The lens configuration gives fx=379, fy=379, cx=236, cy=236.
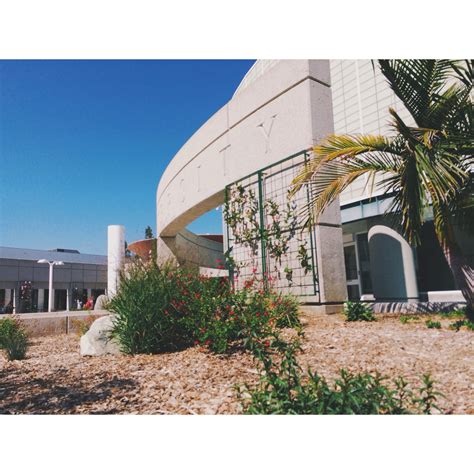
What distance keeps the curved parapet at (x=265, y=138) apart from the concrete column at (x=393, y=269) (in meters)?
3.64

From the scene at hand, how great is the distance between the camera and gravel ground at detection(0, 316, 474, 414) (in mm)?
2734

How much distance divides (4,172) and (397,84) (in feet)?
15.3

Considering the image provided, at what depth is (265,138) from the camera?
6.68 m

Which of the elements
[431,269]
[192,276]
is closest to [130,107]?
[192,276]

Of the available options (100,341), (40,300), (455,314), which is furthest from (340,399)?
(40,300)

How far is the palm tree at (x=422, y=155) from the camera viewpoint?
4.02 m

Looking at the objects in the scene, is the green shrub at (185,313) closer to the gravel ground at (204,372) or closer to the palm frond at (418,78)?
the gravel ground at (204,372)

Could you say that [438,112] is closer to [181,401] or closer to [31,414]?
[181,401]

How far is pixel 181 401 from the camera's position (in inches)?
108

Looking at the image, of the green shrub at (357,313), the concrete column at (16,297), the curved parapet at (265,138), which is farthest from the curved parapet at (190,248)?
the concrete column at (16,297)

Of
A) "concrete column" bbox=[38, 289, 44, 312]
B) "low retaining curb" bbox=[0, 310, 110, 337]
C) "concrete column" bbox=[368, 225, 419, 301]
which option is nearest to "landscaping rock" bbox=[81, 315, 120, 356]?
"low retaining curb" bbox=[0, 310, 110, 337]

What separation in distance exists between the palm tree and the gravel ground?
1.22 meters

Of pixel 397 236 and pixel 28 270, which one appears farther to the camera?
pixel 28 270

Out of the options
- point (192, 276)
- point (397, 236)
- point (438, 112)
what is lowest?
point (192, 276)
